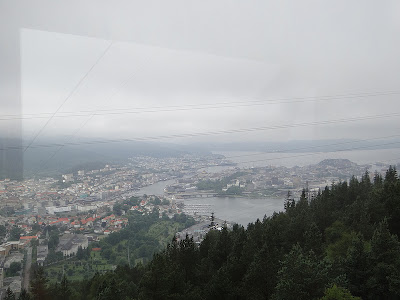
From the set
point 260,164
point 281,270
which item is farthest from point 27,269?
point 260,164

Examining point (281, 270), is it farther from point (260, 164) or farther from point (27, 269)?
point (260, 164)

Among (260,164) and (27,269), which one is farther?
(260,164)

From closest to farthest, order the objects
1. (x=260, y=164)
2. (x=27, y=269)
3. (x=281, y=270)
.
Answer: (x=281, y=270), (x=27, y=269), (x=260, y=164)

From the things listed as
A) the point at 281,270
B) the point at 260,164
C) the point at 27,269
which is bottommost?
the point at 27,269

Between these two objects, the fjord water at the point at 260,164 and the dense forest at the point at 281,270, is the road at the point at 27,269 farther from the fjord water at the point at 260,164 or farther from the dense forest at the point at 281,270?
the fjord water at the point at 260,164

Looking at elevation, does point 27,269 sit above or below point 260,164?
below

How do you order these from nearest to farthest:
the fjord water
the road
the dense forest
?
the dense forest < the road < the fjord water

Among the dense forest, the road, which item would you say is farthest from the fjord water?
the road

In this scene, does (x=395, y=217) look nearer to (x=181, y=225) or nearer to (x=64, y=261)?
(x=181, y=225)

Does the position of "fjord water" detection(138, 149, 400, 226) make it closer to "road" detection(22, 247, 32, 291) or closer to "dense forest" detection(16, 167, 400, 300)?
"dense forest" detection(16, 167, 400, 300)

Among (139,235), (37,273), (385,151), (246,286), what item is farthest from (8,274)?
(385,151)

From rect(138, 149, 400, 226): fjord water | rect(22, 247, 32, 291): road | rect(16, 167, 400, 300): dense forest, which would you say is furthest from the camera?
rect(138, 149, 400, 226): fjord water
